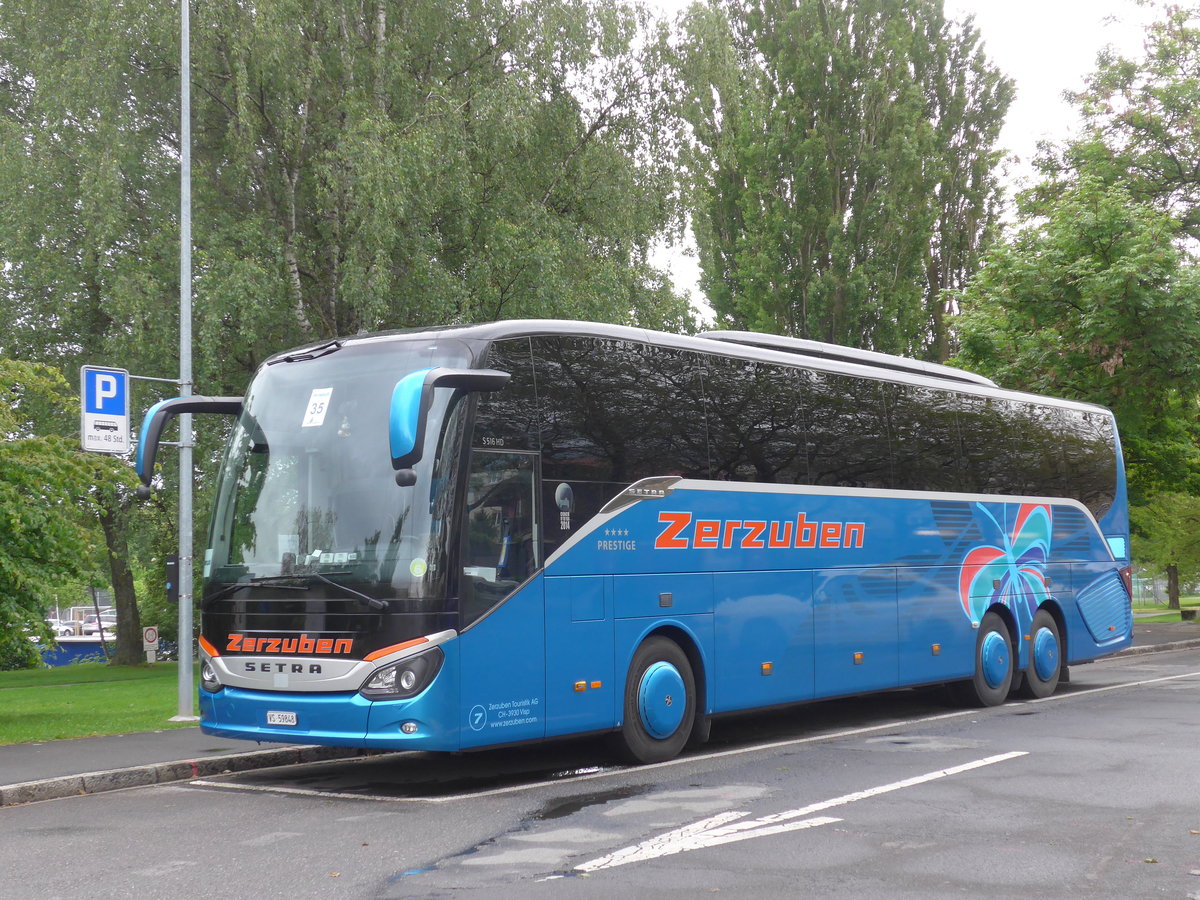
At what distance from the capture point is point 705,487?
11.4m

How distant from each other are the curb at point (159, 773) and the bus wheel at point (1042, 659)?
8.60m

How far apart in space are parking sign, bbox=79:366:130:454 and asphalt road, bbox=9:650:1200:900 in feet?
14.8

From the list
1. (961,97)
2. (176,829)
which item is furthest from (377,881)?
(961,97)

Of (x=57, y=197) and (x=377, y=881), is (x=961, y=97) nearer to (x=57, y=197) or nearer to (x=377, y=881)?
(x=57, y=197)

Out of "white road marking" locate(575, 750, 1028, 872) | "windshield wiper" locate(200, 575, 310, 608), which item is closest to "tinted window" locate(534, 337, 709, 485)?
"windshield wiper" locate(200, 575, 310, 608)

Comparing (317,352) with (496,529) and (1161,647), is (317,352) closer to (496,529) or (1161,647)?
(496,529)

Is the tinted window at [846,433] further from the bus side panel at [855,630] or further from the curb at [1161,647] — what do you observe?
the curb at [1161,647]

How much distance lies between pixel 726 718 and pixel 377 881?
8.67 metres

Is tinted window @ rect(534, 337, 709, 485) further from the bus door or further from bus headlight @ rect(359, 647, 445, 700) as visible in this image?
bus headlight @ rect(359, 647, 445, 700)

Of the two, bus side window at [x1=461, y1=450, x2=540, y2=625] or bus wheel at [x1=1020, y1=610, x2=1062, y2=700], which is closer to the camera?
bus side window at [x1=461, y1=450, x2=540, y2=625]

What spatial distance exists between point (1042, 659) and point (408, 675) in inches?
401

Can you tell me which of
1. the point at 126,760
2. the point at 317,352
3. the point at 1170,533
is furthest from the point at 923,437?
the point at 1170,533

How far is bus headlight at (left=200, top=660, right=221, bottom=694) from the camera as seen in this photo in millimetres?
9969

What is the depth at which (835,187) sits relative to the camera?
3431cm
